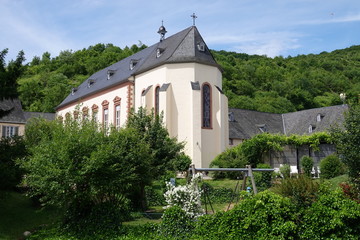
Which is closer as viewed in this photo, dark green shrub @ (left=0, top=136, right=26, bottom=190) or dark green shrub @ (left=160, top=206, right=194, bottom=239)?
dark green shrub @ (left=160, top=206, right=194, bottom=239)

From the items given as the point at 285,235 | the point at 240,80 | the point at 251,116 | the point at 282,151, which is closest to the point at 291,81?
the point at 240,80

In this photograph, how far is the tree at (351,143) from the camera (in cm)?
1387

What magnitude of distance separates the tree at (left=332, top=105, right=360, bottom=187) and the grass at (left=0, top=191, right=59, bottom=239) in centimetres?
1069

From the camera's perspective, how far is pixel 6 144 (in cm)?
1570

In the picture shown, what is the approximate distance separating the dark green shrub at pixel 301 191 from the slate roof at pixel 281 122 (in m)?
25.2

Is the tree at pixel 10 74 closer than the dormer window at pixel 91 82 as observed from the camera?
Yes

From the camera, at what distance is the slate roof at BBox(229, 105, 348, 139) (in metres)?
36.9

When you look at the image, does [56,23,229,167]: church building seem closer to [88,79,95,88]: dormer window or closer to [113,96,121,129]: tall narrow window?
[113,96,121,129]: tall narrow window

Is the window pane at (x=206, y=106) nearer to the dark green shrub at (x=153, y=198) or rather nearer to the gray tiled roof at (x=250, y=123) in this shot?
the gray tiled roof at (x=250, y=123)

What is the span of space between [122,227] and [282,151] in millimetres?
20369

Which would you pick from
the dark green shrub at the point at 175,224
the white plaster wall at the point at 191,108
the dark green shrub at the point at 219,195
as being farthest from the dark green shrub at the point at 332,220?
A: the white plaster wall at the point at 191,108

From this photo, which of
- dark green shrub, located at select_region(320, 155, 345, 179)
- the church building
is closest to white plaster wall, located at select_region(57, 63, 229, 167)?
the church building

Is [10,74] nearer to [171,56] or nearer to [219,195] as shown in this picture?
[219,195]

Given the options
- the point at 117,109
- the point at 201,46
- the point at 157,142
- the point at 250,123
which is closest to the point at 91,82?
the point at 117,109
